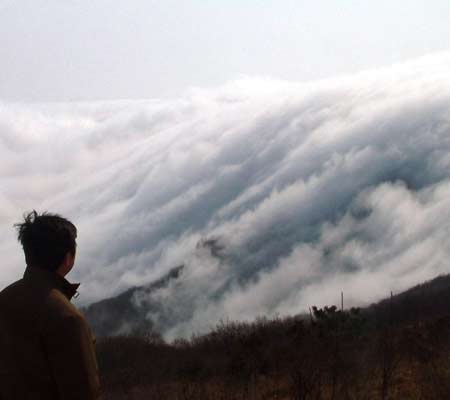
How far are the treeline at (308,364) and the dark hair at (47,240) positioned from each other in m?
6.91

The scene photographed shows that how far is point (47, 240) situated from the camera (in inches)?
154

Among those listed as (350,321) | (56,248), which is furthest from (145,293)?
(56,248)

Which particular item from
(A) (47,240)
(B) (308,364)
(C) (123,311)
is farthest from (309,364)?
(C) (123,311)

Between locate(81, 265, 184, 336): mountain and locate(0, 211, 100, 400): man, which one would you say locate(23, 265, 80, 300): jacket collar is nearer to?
locate(0, 211, 100, 400): man

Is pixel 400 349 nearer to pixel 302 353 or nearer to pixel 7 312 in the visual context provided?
pixel 302 353

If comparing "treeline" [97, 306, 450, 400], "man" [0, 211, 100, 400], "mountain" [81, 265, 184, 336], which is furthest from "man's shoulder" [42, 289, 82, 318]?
"mountain" [81, 265, 184, 336]

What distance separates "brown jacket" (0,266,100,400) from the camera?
11.6 ft

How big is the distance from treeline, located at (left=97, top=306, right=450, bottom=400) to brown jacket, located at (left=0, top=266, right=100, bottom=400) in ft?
23.0

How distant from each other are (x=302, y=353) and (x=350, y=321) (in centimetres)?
910

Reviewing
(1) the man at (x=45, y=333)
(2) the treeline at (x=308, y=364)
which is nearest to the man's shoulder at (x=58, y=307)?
(1) the man at (x=45, y=333)

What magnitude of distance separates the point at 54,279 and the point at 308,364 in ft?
27.1

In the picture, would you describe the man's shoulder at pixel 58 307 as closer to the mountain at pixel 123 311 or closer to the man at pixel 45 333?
the man at pixel 45 333

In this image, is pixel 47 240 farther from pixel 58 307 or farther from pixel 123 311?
pixel 123 311

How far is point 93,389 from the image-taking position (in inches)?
141
